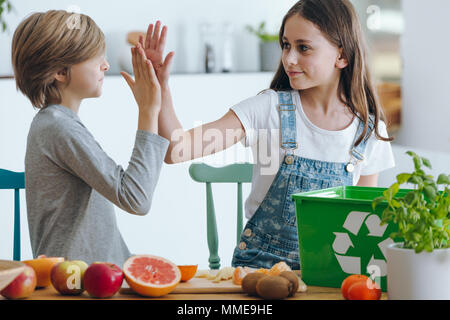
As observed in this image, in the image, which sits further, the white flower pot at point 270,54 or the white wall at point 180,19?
the white flower pot at point 270,54

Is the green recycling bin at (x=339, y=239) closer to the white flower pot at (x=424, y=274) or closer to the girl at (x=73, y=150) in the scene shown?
the white flower pot at (x=424, y=274)

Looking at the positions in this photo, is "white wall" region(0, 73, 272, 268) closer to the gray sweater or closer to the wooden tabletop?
the gray sweater

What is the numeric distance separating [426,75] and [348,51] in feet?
5.42

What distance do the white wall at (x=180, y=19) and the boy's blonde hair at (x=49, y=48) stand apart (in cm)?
145

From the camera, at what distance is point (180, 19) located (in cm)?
300

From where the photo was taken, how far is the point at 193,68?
9.85ft

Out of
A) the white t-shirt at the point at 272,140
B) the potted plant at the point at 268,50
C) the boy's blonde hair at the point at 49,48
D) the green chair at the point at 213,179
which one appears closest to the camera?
the boy's blonde hair at the point at 49,48

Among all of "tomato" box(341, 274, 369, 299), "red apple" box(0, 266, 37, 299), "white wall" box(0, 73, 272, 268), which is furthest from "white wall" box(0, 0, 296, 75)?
"tomato" box(341, 274, 369, 299)

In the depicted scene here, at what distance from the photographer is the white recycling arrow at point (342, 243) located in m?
0.92

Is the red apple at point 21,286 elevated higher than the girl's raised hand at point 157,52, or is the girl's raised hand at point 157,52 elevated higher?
the girl's raised hand at point 157,52

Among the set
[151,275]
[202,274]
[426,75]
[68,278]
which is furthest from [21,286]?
[426,75]

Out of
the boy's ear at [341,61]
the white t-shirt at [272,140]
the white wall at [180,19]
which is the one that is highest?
the white wall at [180,19]

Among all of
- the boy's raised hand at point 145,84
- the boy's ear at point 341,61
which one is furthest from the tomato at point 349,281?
the boy's ear at point 341,61
